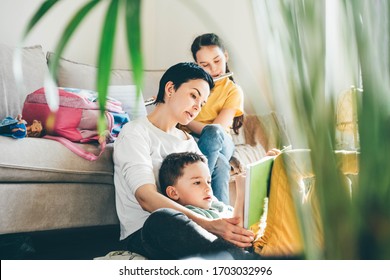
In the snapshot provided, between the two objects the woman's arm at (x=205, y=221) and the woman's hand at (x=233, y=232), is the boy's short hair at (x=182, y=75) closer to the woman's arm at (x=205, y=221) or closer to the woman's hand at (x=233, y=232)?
the woman's arm at (x=205, y=221)

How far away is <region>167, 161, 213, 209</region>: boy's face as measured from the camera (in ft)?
4.19

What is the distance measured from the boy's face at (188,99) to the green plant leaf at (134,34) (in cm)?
112

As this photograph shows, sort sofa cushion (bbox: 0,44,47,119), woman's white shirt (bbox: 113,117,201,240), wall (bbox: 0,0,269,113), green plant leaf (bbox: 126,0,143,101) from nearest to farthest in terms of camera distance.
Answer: green plant leaf (bbox: 126,0,143,101) < woman's white shirt (bbox: 113,117,201,240) < sofa cushion (bbox: 0,44,47,119) < wall (bbox: 0,0,269,113)

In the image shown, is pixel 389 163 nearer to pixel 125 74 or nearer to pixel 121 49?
pixel 125 74

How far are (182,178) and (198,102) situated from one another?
0.24 meters

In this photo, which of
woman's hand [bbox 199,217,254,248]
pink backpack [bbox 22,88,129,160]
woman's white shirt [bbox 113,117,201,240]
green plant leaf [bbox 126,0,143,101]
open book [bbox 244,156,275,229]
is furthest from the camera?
pink backpack [bbox 22,88,129,160]

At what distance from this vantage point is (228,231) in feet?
3.40

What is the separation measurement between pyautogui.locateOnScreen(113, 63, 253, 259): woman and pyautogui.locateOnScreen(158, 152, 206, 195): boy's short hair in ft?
0.11

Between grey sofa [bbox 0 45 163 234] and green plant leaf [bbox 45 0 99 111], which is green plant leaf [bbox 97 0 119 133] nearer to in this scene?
green plant leaf [bbox 45 0 99 111]

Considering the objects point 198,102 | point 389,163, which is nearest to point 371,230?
point 389,163

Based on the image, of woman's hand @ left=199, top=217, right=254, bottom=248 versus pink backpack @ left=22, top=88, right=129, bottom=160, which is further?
pink backpack @ left=22, top=88, right=129, bottom=160

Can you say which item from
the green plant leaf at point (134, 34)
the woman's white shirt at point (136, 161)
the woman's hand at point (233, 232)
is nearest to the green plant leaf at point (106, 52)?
the green plant leaf at point (134, 34)

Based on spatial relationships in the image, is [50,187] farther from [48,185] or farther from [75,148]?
[75,148]

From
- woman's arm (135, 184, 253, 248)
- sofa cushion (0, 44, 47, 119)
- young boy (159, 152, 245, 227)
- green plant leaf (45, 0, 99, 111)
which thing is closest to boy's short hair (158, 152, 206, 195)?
young boy (159, 152, 245, 227)
